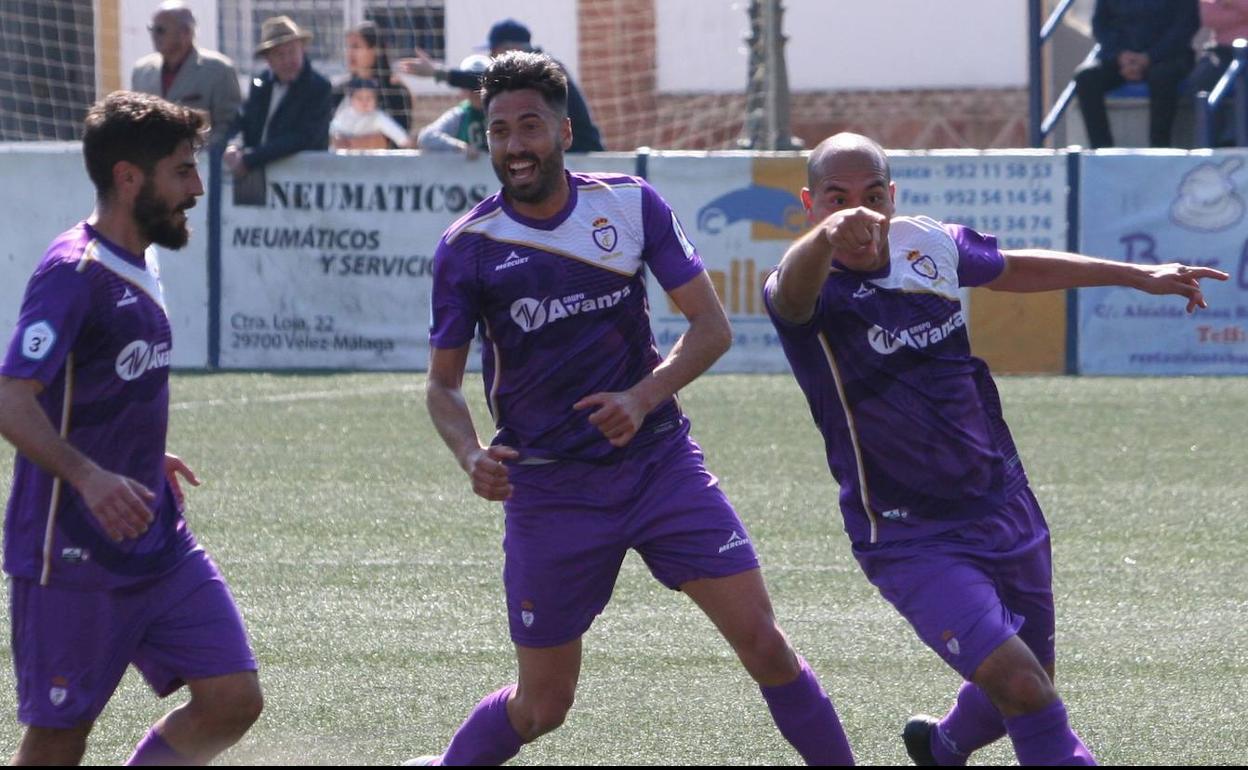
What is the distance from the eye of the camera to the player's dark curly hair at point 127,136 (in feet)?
14.8

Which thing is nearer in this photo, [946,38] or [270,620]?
[270,620]

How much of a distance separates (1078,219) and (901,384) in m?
9.53

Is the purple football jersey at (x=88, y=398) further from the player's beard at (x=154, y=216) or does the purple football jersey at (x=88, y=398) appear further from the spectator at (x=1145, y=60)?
the spectator at (x=1145, y=60)

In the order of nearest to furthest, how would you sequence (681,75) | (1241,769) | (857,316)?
(857,316) < (1241,769) < (681,75)

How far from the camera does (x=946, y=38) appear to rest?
23.8 meters

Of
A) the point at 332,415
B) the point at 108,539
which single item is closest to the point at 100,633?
the point at 108,539

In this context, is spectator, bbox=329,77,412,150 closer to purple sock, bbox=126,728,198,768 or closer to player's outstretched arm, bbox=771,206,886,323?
player's outstretched arm, bbox=771,206,886,323

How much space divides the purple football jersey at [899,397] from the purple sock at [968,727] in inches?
24.7

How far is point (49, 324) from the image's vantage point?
168 inches

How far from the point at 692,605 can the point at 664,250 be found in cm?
279

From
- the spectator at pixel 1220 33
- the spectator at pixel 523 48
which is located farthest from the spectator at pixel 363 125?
the spectator at pixel 1220 33

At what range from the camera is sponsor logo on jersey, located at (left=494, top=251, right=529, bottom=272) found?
4.86 metres

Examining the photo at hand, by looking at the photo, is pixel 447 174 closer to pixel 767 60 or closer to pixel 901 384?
pixel 767 60

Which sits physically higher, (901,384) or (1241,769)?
(901,384)
